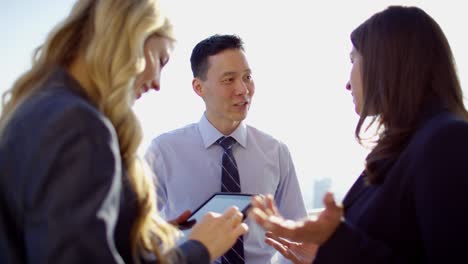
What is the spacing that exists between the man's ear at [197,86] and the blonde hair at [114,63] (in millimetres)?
1360

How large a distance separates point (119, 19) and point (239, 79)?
1.36 m

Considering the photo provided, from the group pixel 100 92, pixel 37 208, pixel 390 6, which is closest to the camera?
pixel 37 208

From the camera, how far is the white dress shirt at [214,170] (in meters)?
2.14

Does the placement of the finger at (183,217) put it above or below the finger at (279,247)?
above

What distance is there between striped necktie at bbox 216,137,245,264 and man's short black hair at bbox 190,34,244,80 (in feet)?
1.33

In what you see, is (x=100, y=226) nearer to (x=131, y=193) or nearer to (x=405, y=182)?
(x=131, y=193)

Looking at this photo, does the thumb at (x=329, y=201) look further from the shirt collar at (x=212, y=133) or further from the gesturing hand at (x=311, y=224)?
the shirt collar at (x=212, y=133)

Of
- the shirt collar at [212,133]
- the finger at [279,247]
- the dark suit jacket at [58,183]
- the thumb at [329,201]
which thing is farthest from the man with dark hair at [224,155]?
the dark suit jacket at [58,183]

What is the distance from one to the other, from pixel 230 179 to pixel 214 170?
4.0 inches

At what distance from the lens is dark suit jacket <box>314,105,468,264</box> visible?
1012mm

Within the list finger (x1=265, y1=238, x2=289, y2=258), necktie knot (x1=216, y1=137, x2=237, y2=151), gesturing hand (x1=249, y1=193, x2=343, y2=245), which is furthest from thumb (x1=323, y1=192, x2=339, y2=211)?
necktie knot (x1=216, y1=137, x2=237, y2=151)

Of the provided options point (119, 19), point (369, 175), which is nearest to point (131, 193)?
point (119, 19)

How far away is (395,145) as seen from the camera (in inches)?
49.2

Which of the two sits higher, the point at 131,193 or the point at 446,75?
the point at 446,75
